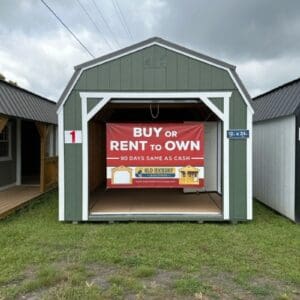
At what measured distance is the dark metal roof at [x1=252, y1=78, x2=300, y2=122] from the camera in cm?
841

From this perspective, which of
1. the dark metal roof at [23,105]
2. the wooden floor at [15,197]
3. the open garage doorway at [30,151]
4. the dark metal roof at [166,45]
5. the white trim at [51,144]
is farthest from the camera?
the open garage doorway at [30,151]

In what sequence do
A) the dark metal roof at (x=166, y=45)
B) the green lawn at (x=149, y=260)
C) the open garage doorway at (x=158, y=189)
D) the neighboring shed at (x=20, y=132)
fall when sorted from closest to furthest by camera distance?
the green lawn at (x=149, y=260) → the dark metal roof at (x=166, y=45) → the open garage doorway at (x=158, y=189) → the neighboring shed at (x=20, y=132)

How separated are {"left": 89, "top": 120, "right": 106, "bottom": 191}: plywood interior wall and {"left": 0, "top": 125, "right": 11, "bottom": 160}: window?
8.68 feet

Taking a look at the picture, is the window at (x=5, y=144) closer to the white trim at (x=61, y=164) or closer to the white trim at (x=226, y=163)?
the white trim at (x=61, y=164)

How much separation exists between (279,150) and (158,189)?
4.04 meters

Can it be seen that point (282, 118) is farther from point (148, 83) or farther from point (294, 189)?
point (148, 83)

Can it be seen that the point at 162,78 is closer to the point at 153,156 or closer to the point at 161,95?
the point at 161,95

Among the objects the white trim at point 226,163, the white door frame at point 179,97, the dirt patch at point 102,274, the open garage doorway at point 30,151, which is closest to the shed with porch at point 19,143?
the open garage doorway at point 30,151

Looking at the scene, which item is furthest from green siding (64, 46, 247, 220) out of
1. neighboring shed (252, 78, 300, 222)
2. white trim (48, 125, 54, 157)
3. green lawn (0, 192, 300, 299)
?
white trim (48, 125, 54, 157)

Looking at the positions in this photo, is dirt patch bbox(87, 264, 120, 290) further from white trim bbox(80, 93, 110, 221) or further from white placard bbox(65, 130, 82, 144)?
white placard bbox(65, 130, 82, 144)

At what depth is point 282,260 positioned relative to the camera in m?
5.57

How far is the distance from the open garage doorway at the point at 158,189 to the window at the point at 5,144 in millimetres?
2655

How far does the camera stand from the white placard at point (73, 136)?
7.88 metres

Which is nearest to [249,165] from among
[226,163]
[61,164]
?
[226,163]
